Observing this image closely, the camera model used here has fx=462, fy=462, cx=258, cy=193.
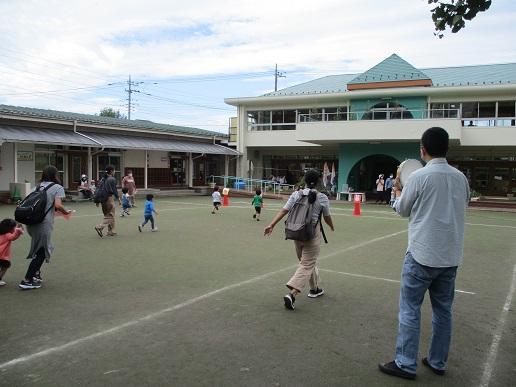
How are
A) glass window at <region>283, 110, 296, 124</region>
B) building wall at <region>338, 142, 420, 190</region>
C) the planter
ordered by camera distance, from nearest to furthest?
the planter
building wall at <region>338, 142, 420, 190</region>
glass window at <region>283, 110, 296, 124</region>

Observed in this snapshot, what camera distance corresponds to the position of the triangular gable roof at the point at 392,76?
25750 millimetres

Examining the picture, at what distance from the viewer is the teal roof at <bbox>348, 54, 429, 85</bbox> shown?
85.7 feet

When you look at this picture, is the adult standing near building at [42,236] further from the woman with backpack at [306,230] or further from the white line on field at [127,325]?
the woman with backpack at [306,230]

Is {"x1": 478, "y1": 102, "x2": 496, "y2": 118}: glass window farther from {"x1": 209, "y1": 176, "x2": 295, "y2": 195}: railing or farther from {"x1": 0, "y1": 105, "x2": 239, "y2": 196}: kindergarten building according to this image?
{"x1": 0, "y1": 105, "x2": 239, "y2": 196}: kindergarten building

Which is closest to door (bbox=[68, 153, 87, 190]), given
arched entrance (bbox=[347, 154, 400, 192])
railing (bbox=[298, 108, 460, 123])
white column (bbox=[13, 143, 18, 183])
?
white column (bbox=[13, 143, 18, 183])

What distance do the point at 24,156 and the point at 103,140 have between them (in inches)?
147

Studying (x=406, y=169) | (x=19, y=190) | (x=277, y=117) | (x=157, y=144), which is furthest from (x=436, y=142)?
(x=277, y=117)

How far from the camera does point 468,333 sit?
474 cm

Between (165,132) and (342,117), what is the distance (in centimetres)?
1080

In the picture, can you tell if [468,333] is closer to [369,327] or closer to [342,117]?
[369,327]

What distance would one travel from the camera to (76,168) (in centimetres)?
2456

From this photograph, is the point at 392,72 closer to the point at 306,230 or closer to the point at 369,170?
the point at 369,170

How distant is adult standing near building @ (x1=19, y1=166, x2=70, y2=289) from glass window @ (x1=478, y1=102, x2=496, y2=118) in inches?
950

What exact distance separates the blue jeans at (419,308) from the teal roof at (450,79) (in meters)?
23.4
